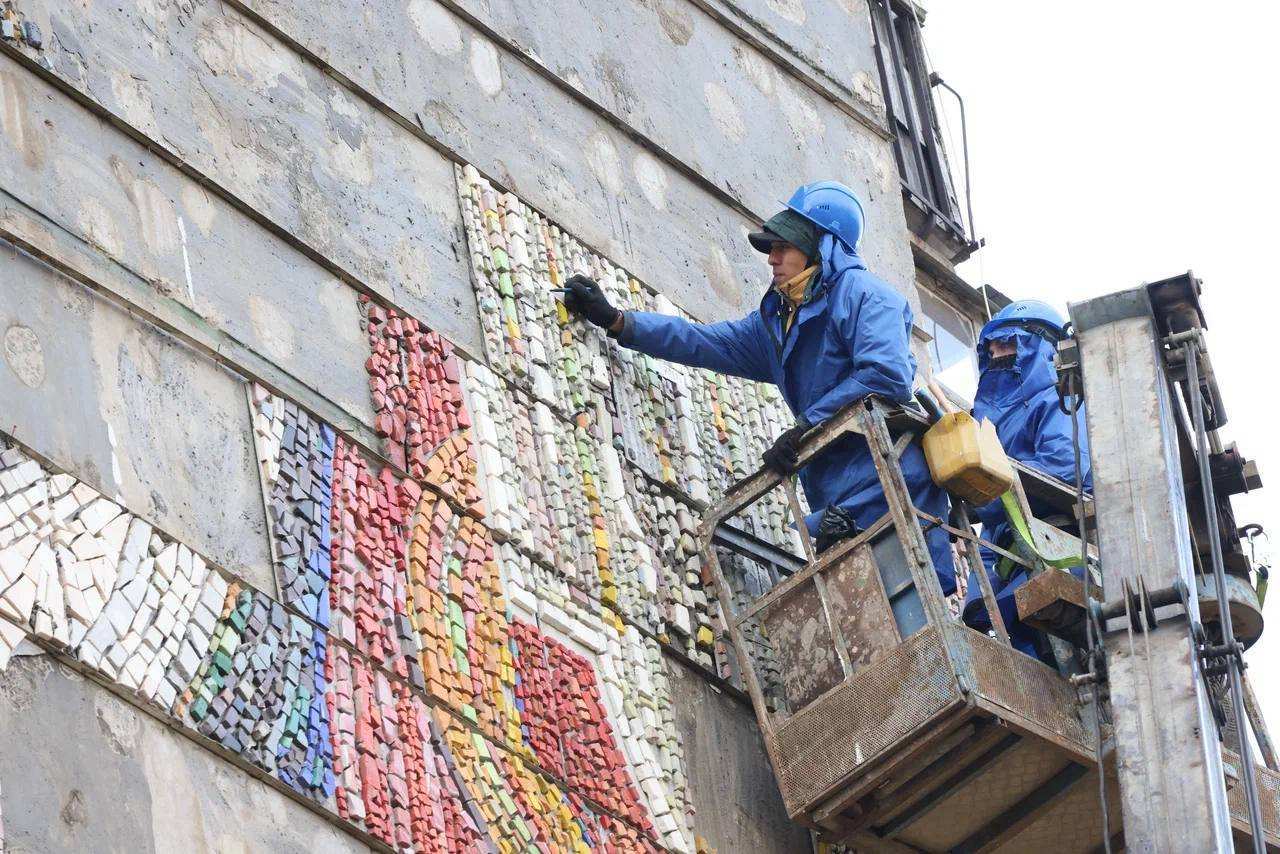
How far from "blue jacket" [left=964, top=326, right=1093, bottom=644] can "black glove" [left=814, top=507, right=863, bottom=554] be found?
0.95 metres

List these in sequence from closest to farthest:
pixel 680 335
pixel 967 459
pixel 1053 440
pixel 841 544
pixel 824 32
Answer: pixel 841 544 < pixel 967 459 < pixel 680 335 < pixel 1053 440 < pixel 824 32

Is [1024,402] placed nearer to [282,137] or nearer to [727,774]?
[727,774]

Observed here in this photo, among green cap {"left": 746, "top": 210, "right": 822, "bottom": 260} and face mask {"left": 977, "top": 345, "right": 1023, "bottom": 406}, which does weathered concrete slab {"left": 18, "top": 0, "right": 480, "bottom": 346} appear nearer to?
green cap {"left": 746, "top": 210, "right": 822, "bottom": 260}

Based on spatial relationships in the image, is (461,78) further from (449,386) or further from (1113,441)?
(1113,441)

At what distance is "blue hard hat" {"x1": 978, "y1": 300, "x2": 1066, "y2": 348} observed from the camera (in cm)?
1002

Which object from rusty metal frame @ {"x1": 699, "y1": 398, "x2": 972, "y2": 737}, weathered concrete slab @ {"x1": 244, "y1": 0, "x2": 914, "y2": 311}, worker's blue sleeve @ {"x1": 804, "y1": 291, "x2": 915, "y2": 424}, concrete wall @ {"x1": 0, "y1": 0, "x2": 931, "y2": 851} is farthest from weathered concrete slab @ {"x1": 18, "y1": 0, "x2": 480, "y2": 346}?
worker's blue sleeve @ {"x1": 804, "y1": 291, "x2": 915, "y2": 424}

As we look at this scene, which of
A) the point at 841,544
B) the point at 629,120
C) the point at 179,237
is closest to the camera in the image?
the point at 179,237

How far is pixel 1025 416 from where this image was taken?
9773mm

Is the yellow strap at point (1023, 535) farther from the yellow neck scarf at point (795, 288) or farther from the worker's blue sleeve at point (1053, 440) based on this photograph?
the yellow neck scarf at point (795, 288)

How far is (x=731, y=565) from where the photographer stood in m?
8.86

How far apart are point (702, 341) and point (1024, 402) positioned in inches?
58.7

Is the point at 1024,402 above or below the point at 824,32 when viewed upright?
below

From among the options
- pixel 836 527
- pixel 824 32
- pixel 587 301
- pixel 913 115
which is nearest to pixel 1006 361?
pixel 587 301

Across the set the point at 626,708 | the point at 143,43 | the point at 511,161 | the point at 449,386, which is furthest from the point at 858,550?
the point at 143,43
